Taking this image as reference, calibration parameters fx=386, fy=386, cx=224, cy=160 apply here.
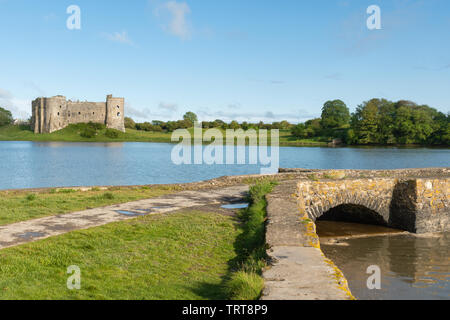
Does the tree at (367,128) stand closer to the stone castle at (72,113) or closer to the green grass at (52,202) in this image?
the stone castle at (72,113)

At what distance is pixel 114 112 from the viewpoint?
101938 mm

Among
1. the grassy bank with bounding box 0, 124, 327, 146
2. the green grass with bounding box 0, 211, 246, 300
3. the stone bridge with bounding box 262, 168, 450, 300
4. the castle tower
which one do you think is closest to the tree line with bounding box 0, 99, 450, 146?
the grassy bank with bounding box 0, 124, 327, 146

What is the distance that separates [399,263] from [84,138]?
97.5 meters

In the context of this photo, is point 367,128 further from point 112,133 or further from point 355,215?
point 355,215

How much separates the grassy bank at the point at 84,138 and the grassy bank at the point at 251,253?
3431 inches

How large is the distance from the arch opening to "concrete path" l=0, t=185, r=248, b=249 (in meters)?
3.54

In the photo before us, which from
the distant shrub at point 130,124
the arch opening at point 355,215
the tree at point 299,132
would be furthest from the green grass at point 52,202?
the distant shrub at point 130,124

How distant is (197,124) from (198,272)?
116267mm

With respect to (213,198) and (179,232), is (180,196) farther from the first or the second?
(179,232)

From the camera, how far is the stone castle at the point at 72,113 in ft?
330

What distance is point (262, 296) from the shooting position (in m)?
4.51

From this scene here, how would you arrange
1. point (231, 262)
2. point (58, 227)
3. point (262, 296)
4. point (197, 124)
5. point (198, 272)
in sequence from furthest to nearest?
point (197, 124), point (58, 227), point (231, 262), point (198, 272), point (262, 296)

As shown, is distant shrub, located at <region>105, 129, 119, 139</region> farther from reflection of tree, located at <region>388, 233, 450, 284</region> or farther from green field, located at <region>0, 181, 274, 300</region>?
green field, located at <region>0, 181, 274, 300</region>
